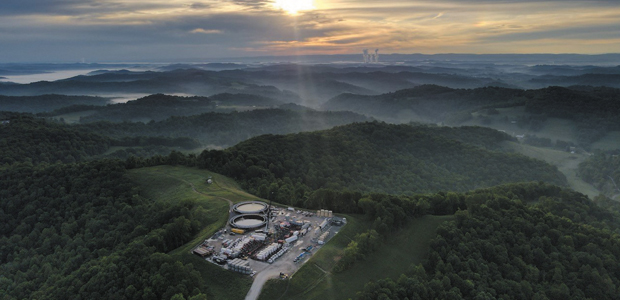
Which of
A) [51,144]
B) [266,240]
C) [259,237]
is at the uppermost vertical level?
[51,144]

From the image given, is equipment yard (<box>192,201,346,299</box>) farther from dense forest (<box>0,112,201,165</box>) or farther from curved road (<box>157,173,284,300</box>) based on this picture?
dense forest (<box>0,112,201,165</box>)

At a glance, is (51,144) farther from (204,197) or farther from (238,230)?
(238,230)

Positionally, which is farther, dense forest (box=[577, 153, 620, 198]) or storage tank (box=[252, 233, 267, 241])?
dense forest (box=[577, 153, 620, 198])

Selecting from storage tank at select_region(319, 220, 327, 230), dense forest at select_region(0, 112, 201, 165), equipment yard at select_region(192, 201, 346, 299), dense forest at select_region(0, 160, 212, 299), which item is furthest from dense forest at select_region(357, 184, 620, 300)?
dense forest at select_region(0, 112, 201, 165)

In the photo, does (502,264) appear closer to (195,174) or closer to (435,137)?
(195,174)

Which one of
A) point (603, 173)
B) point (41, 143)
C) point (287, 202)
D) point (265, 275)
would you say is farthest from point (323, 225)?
point (603, 173)
